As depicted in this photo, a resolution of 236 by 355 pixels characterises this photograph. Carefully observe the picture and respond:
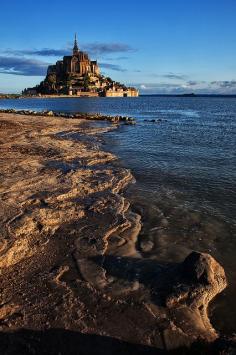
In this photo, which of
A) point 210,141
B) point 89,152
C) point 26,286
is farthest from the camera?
point 210,141

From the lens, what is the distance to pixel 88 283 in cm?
899

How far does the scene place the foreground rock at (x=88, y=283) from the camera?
720 cm

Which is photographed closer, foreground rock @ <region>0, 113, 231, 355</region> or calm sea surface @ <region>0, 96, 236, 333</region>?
foreground rock @ <region>0, 113, 231, 355</region>

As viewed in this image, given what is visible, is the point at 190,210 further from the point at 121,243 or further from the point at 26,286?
the point at 26,286

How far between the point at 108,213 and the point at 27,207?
282cm

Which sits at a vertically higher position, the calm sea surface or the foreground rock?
the foreground rock

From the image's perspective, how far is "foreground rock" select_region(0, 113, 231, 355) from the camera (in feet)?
23.6

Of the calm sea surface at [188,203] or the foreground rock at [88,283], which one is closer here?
the foreground rock at [88,283]

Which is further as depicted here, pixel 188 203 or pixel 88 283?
pixel 188 203

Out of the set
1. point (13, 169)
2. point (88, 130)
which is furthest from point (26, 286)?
point (88, 130)

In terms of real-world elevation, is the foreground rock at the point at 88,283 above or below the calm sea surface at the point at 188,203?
above

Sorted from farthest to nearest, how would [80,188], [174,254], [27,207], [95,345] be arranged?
[80,188] → [27,207] → [174,254] → [95,345]

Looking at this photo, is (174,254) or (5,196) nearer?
(174,254)

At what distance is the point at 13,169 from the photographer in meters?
18.0
